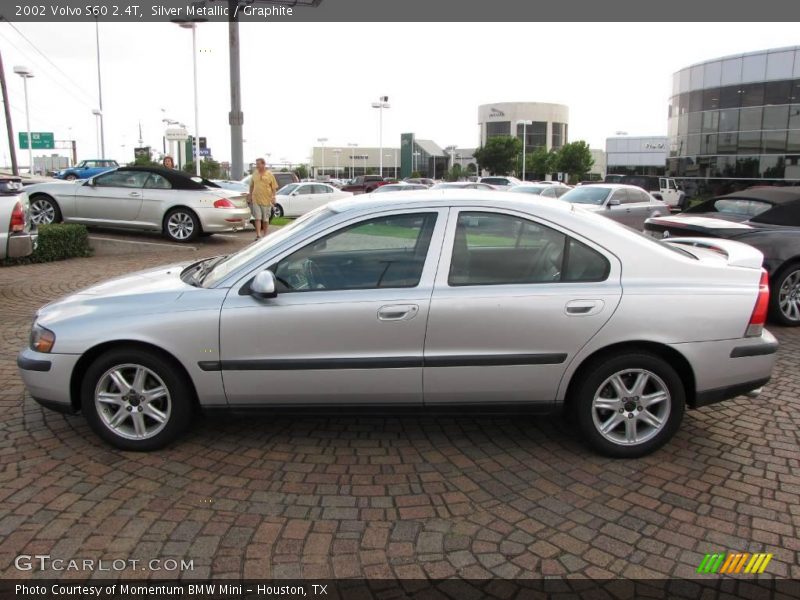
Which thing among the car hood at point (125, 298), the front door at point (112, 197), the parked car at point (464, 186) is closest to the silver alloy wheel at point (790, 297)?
the parked car at point (464, 186)

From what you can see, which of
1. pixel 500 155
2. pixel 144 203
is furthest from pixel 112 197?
pixel 500 155

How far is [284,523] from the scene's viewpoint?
10.6 feet

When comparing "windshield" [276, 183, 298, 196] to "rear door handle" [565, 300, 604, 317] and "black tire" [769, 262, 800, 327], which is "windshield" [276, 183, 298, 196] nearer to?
"black tire" [769, 262, 800, 327]

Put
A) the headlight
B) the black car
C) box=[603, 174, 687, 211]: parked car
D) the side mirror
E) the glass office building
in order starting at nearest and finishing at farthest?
A: the side mirror, the headlight, the black car, box=[603, 174, 687, 211]: parked car, the glass office building

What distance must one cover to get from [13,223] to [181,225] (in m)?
4.65

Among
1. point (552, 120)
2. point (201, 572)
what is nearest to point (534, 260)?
point (201, 572)

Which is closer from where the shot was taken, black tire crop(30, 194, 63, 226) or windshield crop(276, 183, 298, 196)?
black tire crop(30, 194, 63, 226)

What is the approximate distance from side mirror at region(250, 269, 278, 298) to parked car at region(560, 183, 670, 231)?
44.5 ft

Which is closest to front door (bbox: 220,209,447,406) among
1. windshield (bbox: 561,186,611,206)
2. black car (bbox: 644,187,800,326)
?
black car (bbox: 644,187,800,326)

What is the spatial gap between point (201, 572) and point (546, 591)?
59.1 inches

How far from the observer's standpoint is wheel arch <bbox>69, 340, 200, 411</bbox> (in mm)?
3852

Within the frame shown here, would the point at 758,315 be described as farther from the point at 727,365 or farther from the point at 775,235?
the point at 775,235

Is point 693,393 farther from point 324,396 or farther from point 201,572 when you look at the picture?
point 201,572

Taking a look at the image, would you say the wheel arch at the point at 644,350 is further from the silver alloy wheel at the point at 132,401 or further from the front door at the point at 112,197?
the front door at the point at 112,197
